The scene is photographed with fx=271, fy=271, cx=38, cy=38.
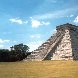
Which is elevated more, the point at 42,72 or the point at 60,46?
the point at 60,46

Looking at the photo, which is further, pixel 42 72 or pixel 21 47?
pixel 21 47

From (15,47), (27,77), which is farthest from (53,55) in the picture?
(27,77)

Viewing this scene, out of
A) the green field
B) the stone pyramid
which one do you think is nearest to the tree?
the stone pyramid

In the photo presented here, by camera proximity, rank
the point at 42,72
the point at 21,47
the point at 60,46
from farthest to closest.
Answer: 1. the point at 21,47
2. the point at 60,46
3. the point at 42,72

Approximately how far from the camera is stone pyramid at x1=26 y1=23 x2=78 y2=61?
4647cm

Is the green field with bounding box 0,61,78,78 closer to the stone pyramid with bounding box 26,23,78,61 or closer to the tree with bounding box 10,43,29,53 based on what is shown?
the stone pyramid with bounding box 26,23,78,61

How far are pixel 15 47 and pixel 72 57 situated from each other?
2611 centimetres

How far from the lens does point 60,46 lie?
5022cm

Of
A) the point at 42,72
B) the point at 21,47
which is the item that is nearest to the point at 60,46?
the point at 21,47

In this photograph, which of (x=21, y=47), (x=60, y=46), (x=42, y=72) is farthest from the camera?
(x=21, y=47)

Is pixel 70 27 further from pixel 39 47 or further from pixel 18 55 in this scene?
pixel 18 55

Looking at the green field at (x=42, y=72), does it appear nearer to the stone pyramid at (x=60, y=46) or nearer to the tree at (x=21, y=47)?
the stone pyramid at (x=60, y=46)

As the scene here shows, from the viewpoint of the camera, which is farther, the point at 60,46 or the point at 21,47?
the point at 21,47

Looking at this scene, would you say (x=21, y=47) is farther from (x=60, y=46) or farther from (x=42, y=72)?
(x=42, y=72)
